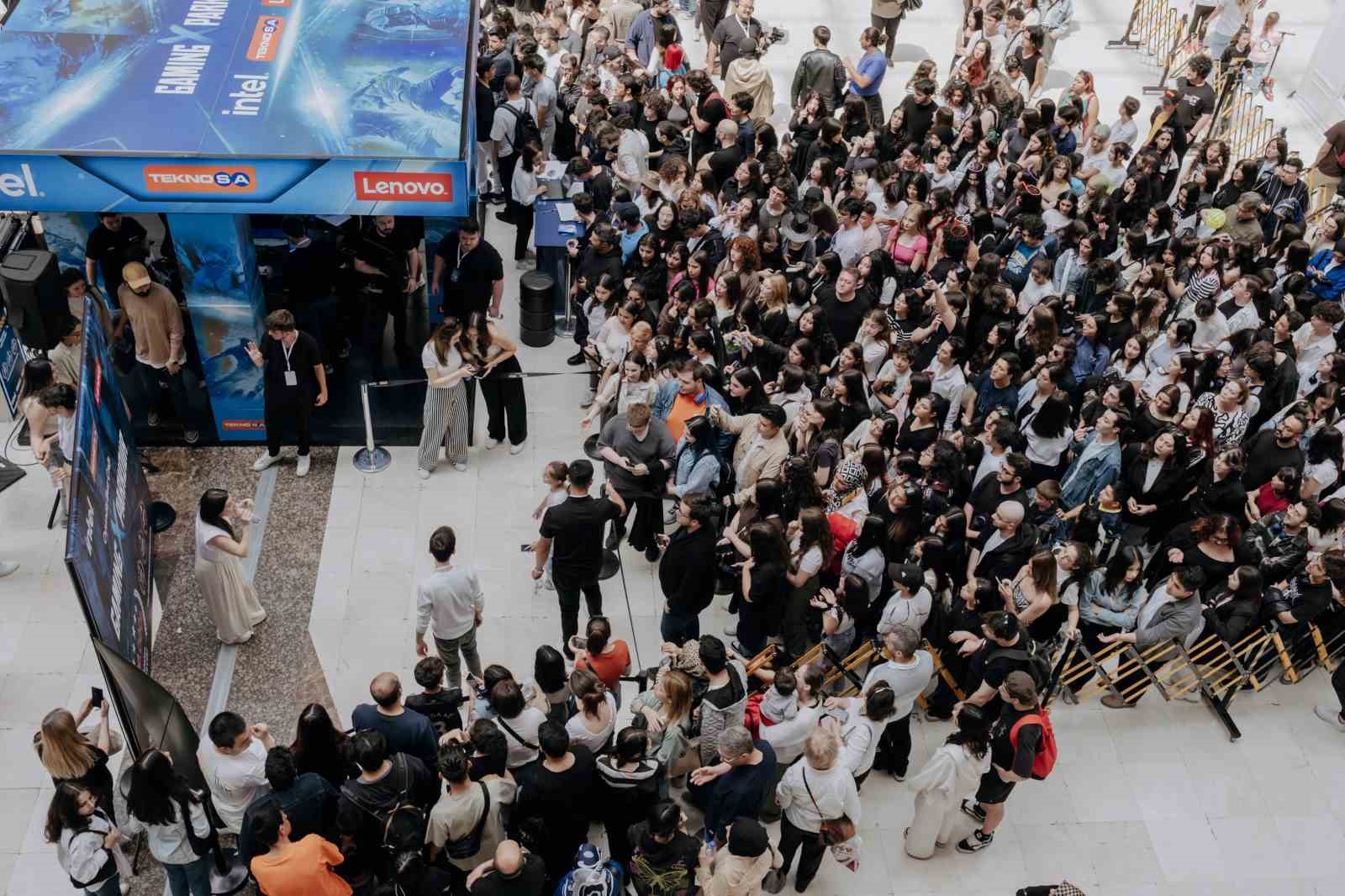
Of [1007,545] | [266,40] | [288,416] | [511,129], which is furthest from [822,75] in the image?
[1007,545]

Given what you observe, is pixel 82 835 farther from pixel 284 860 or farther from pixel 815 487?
pixel 815 487

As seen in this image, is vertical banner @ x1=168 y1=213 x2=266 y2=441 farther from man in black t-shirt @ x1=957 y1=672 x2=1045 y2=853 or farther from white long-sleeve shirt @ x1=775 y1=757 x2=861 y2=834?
man in black t-shirt @ x1=957 y1=672 x2=1045 y2=853

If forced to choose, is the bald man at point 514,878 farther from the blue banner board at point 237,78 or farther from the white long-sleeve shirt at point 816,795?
the blue banner board at point 237,78

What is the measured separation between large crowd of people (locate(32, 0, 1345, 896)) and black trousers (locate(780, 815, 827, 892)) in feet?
0.11

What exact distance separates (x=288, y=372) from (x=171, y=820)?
411 centimetres

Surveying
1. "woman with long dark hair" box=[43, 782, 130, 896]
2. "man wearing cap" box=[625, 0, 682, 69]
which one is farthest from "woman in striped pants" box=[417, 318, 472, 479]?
"man wearing cap" box=[625, 0, 682, 69]

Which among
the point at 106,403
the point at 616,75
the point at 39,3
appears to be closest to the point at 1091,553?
the point at 106,403

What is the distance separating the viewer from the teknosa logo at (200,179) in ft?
27.2

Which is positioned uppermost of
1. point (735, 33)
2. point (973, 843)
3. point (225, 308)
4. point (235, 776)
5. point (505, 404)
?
point (735, 33)

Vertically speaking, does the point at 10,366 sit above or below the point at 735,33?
below

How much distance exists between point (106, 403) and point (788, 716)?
16.6 feet

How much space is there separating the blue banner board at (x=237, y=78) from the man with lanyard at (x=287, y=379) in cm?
140

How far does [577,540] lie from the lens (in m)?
7.66

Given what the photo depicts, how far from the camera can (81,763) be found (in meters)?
5.99
